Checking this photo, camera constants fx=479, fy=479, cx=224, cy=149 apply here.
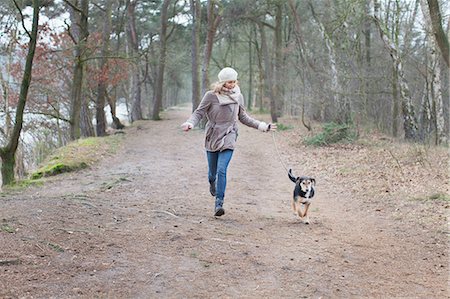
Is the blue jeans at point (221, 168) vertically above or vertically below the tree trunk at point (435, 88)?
below

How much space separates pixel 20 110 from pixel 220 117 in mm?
4732

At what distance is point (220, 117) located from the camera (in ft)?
22.1

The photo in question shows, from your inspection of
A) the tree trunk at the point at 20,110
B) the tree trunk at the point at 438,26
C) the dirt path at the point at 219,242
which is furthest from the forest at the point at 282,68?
the tree trunk at the point at 438,26

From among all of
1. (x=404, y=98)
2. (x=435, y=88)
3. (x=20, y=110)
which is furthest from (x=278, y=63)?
(x=20, y=110)

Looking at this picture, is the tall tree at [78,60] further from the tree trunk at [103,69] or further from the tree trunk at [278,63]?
the tree trunk at [278,63]

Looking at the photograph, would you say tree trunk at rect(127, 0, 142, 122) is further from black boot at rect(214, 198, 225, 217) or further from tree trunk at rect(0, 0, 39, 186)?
black boot at rect(214, 198, 225, 217)

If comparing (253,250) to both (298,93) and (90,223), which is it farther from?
(298,93)

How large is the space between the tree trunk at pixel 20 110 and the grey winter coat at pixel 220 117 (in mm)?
4155

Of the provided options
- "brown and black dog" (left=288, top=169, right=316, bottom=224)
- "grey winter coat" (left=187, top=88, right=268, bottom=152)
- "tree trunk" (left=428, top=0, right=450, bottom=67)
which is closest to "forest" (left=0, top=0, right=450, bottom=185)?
"grey winter coat" (left=187, top=88, right=268, bottom=152)

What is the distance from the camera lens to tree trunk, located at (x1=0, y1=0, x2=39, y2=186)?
8.91 meters

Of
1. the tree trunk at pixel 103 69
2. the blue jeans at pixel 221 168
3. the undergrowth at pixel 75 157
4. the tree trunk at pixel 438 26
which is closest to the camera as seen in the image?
the tree trunk at pixel 438 26

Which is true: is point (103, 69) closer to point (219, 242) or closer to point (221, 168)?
point (221, 168)

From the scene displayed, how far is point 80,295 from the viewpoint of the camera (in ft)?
12.4

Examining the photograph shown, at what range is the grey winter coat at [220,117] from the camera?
6668 mm
